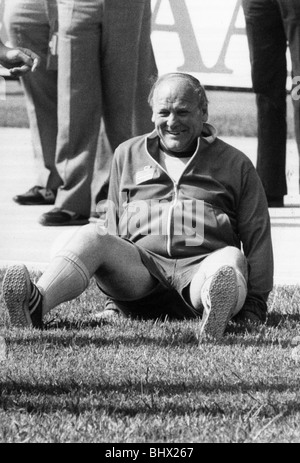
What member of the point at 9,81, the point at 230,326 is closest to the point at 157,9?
the point at 9,81

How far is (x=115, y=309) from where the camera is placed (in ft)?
18.9

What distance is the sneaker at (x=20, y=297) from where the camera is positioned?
5.12 meters

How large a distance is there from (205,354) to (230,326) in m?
0.59

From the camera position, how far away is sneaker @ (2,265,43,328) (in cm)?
512

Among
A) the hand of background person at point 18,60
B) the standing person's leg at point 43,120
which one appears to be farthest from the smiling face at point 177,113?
the standing person's leg at point 43,120

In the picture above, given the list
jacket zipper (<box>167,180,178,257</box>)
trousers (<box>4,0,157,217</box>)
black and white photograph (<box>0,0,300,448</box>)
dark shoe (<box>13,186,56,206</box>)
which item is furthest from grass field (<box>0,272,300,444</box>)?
dark shoe (<box>13,186,56,206</box>)

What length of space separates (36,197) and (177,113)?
2901 mm

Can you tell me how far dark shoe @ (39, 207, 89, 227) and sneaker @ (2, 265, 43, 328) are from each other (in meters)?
2.42

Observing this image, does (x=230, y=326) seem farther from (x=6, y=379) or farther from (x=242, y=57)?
(x=242, y=57)

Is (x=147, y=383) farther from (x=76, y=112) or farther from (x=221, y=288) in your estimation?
(x=76, y=112)

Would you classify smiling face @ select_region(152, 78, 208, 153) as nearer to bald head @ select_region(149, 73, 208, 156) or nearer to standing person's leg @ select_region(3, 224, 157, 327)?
bald head @ select_region(149, 73, 208, 156)

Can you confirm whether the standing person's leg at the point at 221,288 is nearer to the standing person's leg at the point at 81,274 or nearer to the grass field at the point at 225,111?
the standing person's leg at the point at 81,274
